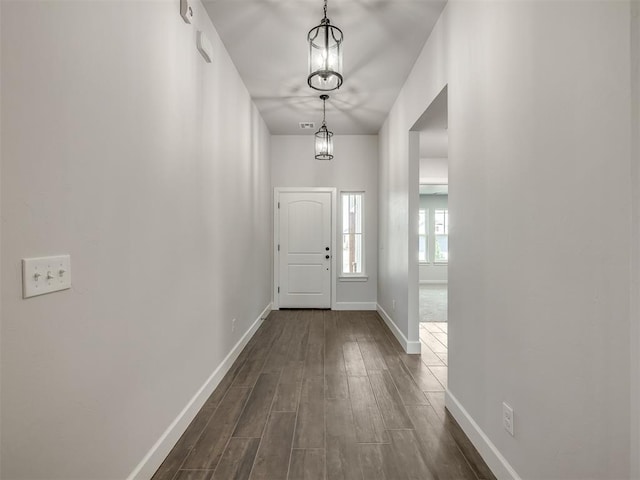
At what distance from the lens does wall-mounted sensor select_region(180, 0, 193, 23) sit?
79.9 inches

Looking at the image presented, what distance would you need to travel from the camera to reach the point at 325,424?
2148 mm

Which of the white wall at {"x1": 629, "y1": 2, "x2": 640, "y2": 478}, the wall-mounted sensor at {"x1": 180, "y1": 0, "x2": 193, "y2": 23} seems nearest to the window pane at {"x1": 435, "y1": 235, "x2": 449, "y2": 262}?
the wall-mounted sensor at {"x1": 180, "y1": 0, "x2": 193, "y2": 23}

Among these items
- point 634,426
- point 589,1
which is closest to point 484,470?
point 634,426

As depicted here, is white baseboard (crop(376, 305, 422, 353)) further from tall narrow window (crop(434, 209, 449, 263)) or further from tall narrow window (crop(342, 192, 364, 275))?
tall narrow window (crop(434, 209, 449, 263))

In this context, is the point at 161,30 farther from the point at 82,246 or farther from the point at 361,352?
the point at 361,352

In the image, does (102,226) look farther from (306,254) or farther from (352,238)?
(352,238)

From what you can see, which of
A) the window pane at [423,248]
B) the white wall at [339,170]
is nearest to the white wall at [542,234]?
the white wall at [339,170]

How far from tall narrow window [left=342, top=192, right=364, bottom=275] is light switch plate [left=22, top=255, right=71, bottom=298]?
463 centimetres

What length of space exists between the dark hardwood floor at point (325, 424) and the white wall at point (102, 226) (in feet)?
0.99

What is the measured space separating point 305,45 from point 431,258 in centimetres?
774

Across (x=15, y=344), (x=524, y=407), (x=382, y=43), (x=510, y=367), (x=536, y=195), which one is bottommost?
(x=524, y=407)

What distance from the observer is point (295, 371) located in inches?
118

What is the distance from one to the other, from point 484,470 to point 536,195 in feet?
4.68

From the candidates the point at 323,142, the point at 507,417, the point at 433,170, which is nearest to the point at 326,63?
the point at 507,417
